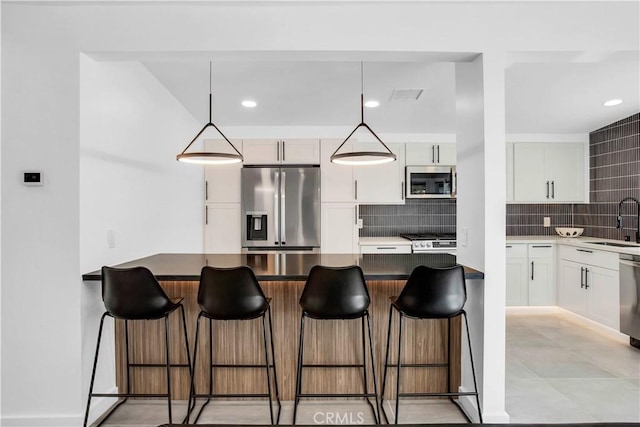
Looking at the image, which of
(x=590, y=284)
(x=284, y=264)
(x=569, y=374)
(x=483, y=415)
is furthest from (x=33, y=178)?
(x=590, y=284)

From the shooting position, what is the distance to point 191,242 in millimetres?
4309

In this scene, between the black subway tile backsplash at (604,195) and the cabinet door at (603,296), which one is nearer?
the cabinet door at (603,296)

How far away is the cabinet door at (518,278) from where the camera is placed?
15.6 ft

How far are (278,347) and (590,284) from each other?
3.56 metres

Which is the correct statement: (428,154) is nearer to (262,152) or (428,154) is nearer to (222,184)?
(262,152)

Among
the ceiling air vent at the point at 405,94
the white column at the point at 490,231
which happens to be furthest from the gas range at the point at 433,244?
the white column at the point at 490,231

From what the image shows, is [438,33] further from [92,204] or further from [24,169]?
[24,169]

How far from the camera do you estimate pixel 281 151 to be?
185 inches

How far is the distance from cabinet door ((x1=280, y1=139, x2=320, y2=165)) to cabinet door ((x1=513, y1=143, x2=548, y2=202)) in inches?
102

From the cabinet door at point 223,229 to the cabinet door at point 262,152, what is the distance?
1.91ft

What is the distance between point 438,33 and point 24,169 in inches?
97.9

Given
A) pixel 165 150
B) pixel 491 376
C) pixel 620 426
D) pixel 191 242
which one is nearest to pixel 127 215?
pixel 165 150

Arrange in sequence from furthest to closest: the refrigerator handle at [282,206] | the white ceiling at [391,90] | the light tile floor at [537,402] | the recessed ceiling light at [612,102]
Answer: the refrigerator handle at [282,206]
the recessed ceiling light at [612,102]
the white ceiling at [391,90]
the light tile floor at [537,402]

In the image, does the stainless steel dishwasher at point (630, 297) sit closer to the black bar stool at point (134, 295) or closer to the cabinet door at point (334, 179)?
the cabinet door at point (334, 179)
